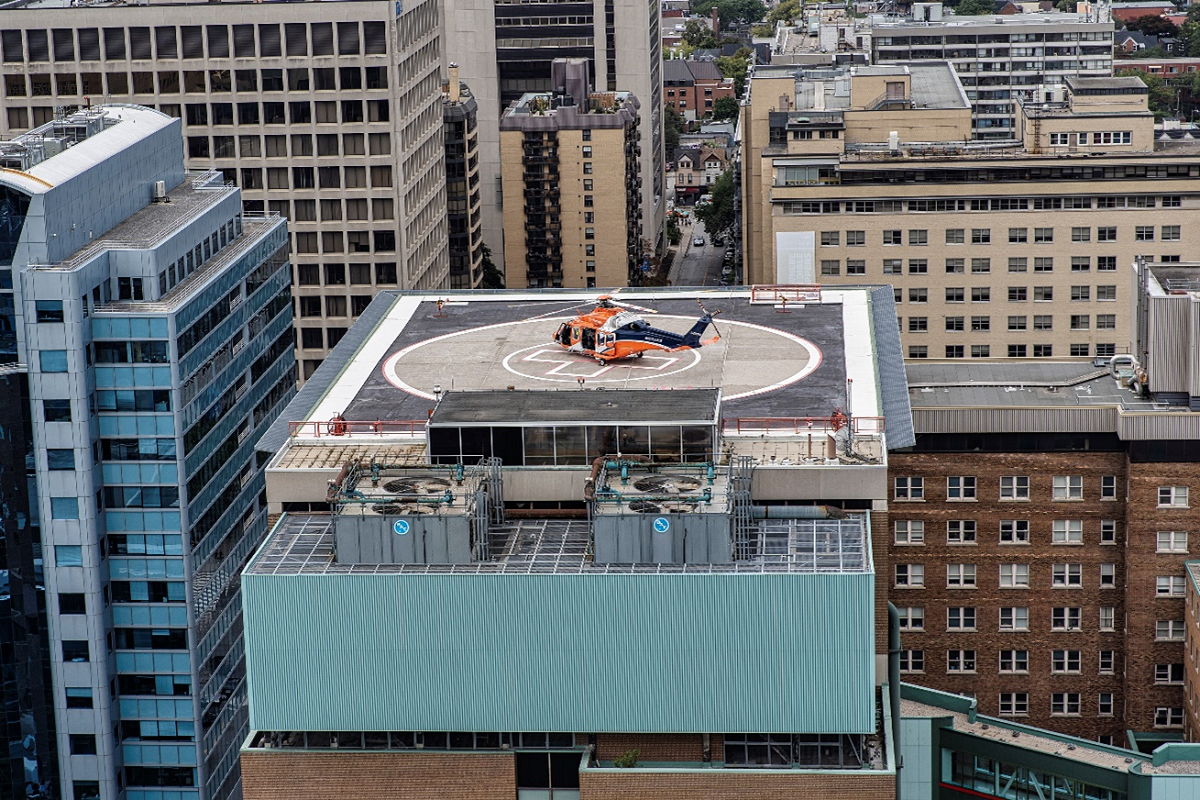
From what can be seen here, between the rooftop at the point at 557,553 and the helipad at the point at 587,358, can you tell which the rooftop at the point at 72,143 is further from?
the rooftop at the point at 557,553

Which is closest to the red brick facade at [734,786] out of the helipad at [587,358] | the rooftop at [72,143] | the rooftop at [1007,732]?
the rooftop at [1007,732]

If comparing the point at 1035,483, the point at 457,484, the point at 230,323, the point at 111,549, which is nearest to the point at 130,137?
the point at 230,323

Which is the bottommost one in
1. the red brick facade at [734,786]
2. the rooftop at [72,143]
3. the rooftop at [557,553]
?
the red brick facade at [734,786]

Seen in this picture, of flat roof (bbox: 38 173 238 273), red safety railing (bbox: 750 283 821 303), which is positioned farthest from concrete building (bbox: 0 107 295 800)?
red safety railing (bbox: 750 283 821 303)

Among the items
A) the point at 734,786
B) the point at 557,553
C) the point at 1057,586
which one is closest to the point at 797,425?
the point at 557,553

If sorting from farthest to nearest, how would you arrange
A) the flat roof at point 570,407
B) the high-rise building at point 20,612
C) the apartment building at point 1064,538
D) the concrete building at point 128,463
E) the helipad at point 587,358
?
the high-rise building at point 20,612 → the concrete building at point 128,463 → the apartment building at point 1064,538 → the helipad at point 587,358 → the flat roof at point 570,407

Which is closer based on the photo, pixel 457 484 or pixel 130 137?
pixel 457 484

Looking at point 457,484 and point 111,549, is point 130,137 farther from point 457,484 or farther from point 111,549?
point 457,484
